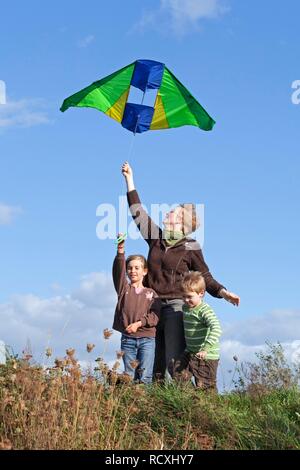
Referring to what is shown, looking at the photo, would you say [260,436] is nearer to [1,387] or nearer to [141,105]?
[1,387]

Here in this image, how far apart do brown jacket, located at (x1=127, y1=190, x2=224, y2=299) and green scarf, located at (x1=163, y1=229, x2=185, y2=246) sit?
0.05 meters

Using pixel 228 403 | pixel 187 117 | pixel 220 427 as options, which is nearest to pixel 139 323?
pixel 228 403

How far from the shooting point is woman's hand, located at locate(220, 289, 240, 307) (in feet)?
32.5

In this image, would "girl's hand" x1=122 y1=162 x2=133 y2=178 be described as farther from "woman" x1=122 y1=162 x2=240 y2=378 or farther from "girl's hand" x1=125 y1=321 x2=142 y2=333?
"girl's hand" x1=125 y1=321 x2=142 y2=333

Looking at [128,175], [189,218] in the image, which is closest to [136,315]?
[189,218]

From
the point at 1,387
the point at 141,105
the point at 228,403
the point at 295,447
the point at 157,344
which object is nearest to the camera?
the point at 295,447

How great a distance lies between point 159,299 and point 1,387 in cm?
246

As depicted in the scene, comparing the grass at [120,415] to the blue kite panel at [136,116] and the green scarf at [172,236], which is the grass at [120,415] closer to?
the green scarf at [172,236]

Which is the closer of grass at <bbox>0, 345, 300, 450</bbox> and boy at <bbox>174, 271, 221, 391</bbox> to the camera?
grass at <bbox>0, 345, 300, 450</bbox>

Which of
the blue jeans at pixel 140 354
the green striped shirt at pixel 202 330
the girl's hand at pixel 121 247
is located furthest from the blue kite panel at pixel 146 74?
the blue jeans at pixel 140 354

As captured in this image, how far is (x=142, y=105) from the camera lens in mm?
11945

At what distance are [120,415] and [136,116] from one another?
523 cm

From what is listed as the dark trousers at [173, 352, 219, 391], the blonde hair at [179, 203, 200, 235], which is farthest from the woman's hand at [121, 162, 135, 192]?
the dark trousers at [173, 352, 219, 391]

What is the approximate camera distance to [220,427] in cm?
801
